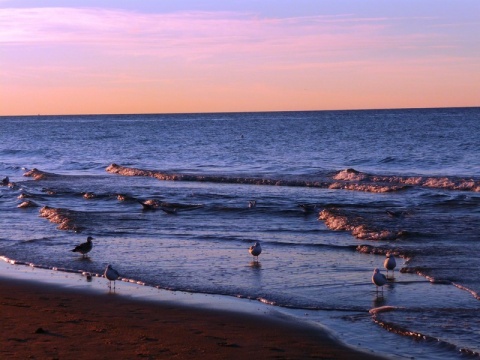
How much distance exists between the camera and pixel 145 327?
9867mm

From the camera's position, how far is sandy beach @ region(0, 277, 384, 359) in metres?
8.73

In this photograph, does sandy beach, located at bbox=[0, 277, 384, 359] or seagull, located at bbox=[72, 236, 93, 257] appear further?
seagull, located at bbox=[72, 236, 93, 257]

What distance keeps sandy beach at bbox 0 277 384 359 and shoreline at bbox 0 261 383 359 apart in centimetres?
1

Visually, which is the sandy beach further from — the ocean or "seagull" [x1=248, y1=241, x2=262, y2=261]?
"seagull" [x1=248, y1=241, x2=262, y2=261]

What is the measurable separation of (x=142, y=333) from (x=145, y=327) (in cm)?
30

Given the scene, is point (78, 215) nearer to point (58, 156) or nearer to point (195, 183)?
point (195, 183)

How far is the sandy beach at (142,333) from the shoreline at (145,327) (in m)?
0.01

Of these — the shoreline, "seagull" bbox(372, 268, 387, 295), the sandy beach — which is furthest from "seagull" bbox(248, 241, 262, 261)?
the sandy beach

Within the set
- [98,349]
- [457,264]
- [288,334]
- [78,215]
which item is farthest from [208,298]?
[78,215]

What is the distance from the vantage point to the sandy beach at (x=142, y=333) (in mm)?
8734

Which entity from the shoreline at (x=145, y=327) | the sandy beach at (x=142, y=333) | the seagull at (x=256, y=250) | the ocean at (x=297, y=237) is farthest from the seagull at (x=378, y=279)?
the seagull at (x=256, y=250)

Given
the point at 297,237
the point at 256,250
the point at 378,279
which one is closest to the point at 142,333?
the point at 378,279

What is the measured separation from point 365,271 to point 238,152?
131ft

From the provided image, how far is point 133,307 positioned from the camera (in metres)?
11.1
